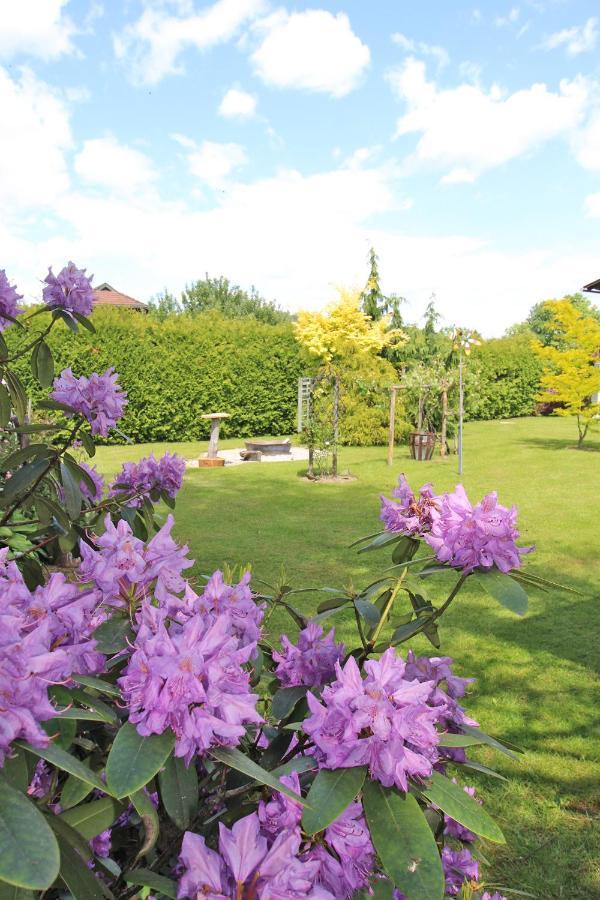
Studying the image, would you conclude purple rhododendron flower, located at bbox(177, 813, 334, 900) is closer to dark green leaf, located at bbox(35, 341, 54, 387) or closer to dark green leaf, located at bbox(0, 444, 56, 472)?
dark green leaf, located at bbox(0, 444, 56, 472)

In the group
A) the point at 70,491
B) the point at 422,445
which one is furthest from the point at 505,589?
the point at 422,445

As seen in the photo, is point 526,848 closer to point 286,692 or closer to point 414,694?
point 286,692

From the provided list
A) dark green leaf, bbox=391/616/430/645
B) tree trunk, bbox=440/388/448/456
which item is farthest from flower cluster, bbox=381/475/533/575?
tree trunk, bbox=440/388/448/456

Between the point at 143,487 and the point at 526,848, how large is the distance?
1867 millimetres

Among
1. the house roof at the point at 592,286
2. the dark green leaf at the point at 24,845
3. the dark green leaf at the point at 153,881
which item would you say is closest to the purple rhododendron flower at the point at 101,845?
the dark green leaf at the point at 153,881

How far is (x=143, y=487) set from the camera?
87.0 inches

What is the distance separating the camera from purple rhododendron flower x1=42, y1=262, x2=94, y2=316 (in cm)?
214

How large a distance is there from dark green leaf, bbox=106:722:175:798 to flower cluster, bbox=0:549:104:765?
71 millimetres

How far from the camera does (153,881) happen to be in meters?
0.70

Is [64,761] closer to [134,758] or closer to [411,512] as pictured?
[134,758]

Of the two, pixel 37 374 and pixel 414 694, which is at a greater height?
pixel 37 374

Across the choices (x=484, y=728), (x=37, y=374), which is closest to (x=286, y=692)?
(x=37, y=374)

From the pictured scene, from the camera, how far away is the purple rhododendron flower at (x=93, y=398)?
202 centimetres

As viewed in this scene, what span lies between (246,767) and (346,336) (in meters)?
15.6
